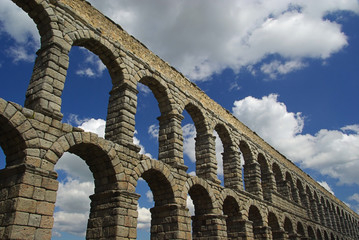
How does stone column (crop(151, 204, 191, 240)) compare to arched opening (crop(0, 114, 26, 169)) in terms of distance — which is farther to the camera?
stone column (crop(151, 204, 191, 240))

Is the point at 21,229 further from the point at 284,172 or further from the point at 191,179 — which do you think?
the point at 284,172

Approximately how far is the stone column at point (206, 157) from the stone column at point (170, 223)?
10.4 feet

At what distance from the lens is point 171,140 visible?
42.4 ft

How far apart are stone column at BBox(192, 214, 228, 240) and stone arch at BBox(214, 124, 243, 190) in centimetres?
326

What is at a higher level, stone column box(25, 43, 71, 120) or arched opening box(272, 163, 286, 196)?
arched opening box(272, 163, 286, 196)

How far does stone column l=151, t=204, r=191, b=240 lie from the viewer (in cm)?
1102

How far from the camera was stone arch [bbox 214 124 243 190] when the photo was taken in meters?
16.5

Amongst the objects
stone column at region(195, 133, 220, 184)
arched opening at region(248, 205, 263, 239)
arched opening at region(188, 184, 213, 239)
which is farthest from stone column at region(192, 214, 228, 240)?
arched opening at region(248, 205, 263, 239)

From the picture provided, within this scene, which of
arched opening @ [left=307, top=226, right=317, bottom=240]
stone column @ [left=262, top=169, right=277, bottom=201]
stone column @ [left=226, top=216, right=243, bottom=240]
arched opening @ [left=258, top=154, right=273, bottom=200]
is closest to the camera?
stone column @ [left=226, top=216, right=243, bottom=240]

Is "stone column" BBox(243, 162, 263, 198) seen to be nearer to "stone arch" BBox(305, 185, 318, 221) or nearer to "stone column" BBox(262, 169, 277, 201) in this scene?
"stone column" BBox(262, 169, 277, 201)

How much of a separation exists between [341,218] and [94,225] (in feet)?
123

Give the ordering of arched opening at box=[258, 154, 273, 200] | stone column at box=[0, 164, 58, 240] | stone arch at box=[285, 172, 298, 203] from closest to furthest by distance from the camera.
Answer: stone column at box=[0, 164, 58, 240]
arched opening at box=[258, 154, 273, 200]
stone arch at box=[285, 172, 298, 203]

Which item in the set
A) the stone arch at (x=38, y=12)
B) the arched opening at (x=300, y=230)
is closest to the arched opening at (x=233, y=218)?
the arched opening at (x=300, y=230)

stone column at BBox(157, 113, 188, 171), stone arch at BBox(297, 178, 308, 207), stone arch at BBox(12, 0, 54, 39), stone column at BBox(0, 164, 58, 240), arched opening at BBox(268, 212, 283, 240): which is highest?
stone arch at BBox(12, 0, 54, 39)
